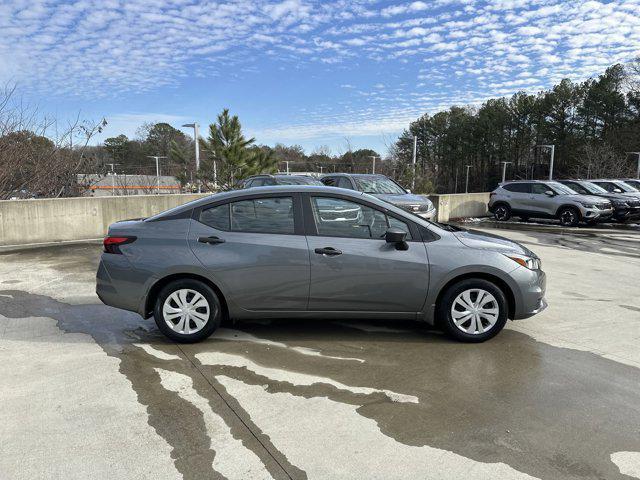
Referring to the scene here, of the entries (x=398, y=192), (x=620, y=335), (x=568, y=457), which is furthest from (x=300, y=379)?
(x=398, y=192)

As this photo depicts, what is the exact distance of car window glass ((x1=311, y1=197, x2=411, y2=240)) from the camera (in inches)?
177

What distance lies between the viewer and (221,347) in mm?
4523

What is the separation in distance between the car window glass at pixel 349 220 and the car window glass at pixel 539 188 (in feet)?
48.9

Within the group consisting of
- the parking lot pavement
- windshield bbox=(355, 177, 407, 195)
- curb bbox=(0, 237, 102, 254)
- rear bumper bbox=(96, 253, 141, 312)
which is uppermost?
windshield bbox=(355, 177, 407, 195)

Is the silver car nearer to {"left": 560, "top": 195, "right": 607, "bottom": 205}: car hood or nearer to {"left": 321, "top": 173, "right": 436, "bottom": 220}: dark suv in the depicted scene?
{"left": 560, "top": 195, "right": 607, "bottom": 205}: car hood

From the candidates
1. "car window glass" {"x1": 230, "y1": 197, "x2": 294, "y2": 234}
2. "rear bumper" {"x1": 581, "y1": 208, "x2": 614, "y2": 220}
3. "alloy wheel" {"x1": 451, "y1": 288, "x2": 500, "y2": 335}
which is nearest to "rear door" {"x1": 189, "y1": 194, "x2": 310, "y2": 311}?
"car window glass" {"x1": 230, "y1": 197, "x2": 294, "y2": 234}

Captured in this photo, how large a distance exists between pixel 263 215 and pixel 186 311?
3.97 ft

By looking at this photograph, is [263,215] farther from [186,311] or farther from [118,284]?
[118,284]

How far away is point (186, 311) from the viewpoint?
14.9ft

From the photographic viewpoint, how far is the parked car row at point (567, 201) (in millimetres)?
16250

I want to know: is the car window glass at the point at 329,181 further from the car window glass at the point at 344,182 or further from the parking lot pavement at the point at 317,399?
the parking lot pavement at the point at 317,399

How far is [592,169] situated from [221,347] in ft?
144

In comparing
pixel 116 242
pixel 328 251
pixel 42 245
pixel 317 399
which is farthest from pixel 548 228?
pixel 42 245

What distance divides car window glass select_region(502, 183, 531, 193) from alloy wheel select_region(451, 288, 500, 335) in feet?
48.4
